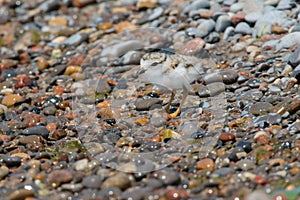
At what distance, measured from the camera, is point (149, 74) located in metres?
6.57

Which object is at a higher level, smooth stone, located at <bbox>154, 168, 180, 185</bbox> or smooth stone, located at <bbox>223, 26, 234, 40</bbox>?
smooth stone, located at <bbox>154, 168, 180, 185</bbox>

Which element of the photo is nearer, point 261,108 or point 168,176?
point 168,176

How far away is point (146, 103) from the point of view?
22.4ft

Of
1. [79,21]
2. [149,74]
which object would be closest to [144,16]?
[79,21]

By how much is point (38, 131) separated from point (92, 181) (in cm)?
126

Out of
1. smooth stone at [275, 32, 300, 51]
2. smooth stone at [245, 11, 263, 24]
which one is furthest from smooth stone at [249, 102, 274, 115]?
smooth stone at [245, 11, 263, 24]

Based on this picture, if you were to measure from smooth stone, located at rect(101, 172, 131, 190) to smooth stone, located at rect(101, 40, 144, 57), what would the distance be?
2890mm

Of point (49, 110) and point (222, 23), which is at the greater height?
point (222, 23)

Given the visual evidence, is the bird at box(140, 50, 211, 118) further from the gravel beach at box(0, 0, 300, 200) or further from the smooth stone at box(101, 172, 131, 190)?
the smooth stone at box(101, 172, 131, 190)

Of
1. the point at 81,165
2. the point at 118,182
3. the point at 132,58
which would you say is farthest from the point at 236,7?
the point at 118,182

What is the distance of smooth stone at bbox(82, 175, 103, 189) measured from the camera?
535cm

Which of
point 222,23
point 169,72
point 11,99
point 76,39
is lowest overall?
point 76,39

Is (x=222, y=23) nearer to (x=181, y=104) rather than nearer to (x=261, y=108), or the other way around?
(x=181, y=104)

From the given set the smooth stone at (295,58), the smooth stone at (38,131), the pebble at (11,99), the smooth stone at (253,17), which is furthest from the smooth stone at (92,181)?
the smooth stone at (253,17)
